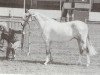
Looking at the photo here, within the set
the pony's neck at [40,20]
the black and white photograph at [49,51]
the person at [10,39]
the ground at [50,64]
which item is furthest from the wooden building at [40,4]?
the pony's neck at [40,20]

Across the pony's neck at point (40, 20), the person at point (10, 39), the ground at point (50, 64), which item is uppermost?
the pony's neck at point (40, 20)

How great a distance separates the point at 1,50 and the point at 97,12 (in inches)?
→ 689

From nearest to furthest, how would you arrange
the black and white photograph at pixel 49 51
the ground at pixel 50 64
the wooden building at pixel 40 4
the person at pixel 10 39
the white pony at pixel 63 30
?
the ground at pixel 50 64 → the black and white photograph at pixel 49 51 → the white pony at pixel 63 30 → the person at pixel 10 39 → the wooden building at pixel 40 4

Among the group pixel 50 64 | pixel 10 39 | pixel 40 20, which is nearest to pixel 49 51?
pixel 50 64

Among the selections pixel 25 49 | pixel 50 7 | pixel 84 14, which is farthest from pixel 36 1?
A: pixel 25 49

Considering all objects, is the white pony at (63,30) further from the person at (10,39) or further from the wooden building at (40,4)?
the wooden building at (40,4)

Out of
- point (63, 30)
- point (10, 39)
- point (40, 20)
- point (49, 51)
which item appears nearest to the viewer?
point (63, 30)

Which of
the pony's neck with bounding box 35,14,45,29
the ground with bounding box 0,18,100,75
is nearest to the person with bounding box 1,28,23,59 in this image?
the ground with bounding box 0,18,100,75

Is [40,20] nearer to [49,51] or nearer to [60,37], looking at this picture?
[60,37]

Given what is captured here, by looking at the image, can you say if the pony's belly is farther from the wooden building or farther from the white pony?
the wooden building

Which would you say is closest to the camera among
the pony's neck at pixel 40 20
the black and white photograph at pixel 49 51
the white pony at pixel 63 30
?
the black and white photograph at pixel 49 51

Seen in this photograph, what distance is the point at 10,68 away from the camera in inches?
410

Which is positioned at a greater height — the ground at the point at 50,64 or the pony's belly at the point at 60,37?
the pony's belly at the point at 60,37

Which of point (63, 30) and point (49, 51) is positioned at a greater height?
point (63, 30)
